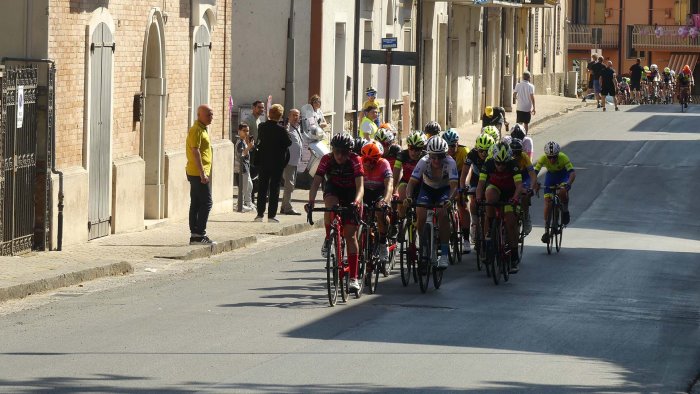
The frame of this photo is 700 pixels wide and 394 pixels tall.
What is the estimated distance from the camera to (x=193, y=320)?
47.3ft

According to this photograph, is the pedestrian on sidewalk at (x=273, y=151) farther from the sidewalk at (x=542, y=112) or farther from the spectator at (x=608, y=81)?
the spectator at (x=608, y=81)

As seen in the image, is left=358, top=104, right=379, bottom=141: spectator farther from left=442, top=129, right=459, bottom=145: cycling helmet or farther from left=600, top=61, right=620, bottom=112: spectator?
left=600, top=61, right=620, bottom=112: spectator

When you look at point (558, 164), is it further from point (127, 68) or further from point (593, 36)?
point (593, 36)

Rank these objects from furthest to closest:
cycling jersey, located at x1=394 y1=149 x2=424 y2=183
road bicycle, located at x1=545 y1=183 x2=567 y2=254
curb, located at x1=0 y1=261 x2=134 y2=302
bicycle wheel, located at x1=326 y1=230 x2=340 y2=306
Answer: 1. road bicycle, located at x1=545 y1=183 x2=567 y2=254
2. cycling jersey, located at x1=394 y1=149 x2=424 y2=183
3. curb, located at x1=0 y1=261 x2=134 y2=302
4. bicycle wheel, located at x1=326 y1=230 x2=340 y2=306

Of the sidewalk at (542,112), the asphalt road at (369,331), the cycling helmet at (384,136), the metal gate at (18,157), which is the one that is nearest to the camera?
the asphalt road at (369,331)

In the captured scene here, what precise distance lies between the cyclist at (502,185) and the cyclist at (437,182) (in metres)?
1.02

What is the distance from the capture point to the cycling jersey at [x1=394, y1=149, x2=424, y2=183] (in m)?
19.1

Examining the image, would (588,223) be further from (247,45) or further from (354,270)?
(354,270)

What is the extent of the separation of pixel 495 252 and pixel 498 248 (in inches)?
4.4

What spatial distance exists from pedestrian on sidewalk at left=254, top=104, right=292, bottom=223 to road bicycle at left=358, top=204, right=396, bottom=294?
7.14 meters

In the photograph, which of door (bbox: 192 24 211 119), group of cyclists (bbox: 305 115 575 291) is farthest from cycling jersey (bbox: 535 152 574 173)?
door (bbox: 192 24 211 119)

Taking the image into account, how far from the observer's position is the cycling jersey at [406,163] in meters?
19.1

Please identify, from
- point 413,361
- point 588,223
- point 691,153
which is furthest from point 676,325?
point 691,153

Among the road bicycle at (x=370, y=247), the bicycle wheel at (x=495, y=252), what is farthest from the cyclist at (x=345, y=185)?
the bicycle wheel at (x=495, y=252)
